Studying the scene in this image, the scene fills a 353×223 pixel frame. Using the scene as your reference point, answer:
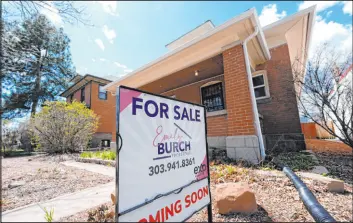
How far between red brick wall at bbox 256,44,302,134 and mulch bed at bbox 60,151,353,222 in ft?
13.1

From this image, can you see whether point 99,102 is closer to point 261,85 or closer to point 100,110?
point 100,110

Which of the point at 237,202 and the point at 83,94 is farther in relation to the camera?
the point at 83,94

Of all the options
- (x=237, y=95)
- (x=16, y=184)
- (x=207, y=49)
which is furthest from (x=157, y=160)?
(x=207, y=49)

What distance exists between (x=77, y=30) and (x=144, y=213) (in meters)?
5.70

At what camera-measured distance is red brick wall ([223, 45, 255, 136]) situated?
4152 millimetres

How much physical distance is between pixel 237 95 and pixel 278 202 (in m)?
2.86

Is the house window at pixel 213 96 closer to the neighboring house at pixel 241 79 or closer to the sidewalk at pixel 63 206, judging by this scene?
the neighboring house at pixel 241 79

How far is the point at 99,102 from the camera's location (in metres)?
16.0

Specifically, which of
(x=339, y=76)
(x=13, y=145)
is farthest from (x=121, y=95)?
(x=13, y=145)

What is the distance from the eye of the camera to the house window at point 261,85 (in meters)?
6.73

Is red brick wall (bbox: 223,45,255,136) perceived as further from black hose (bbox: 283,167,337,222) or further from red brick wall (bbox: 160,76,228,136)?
black hose (bbox: 283,167,337,222)

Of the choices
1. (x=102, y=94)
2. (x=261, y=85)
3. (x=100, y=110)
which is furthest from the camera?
(x=102, y=94)

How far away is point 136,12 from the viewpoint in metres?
6.15

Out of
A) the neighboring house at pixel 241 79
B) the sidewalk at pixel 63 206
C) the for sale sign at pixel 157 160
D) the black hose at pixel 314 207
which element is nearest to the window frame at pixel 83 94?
the neighboring house at pixel 241 79
